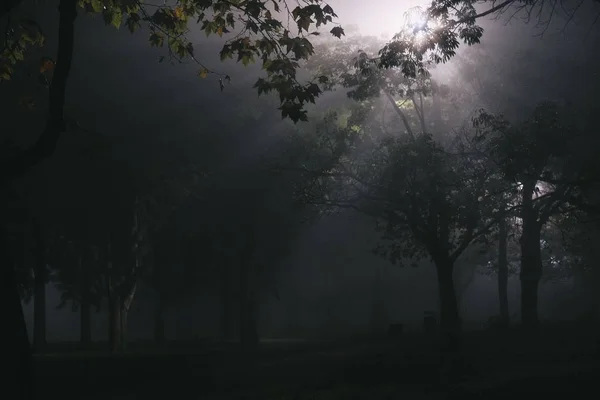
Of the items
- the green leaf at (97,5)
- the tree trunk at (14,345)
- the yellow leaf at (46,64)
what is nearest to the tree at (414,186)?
the green leaf at (97,5)

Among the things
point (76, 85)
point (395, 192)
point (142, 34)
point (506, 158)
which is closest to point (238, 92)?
point (142, 34)

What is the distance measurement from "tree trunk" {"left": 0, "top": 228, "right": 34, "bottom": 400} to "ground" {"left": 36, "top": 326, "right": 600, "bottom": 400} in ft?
32.0

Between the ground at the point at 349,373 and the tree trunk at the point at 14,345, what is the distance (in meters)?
9.76

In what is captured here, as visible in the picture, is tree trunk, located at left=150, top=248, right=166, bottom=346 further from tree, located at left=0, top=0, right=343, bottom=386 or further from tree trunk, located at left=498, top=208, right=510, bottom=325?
tree, located at left=0, top=0, right=343, bottom=386

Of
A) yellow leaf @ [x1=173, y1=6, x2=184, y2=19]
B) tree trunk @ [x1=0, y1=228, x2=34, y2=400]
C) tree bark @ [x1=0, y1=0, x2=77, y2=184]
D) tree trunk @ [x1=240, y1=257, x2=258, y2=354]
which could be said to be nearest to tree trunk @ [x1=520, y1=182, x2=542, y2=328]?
tree trunk @ [x1=240, y1=257, x2=258, y2=354]

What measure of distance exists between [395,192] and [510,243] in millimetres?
46455

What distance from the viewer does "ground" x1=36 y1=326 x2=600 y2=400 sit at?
58.7 ft

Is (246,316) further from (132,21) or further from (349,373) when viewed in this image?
(132,21)

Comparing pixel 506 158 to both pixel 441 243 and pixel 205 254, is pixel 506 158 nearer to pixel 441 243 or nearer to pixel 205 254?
pixel 441 243

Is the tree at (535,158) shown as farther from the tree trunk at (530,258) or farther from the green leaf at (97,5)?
the green leaf at (97,5)

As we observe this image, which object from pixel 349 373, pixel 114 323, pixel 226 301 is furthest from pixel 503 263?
pixel 349 373

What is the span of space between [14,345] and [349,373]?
15.3 m

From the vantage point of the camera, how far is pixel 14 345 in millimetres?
8586

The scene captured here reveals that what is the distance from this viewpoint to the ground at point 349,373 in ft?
58.7
